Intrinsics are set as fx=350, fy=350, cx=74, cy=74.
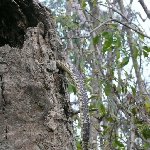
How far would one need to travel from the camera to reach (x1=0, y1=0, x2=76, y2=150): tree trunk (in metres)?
0.93

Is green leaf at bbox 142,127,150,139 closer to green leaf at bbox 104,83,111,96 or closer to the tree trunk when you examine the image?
green leaf at bbox 104,83,111,96

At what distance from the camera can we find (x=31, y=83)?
979 mm

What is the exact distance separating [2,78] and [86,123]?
0.92ft

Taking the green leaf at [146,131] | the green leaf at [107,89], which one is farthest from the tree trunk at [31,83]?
the green leaf at [146,131]

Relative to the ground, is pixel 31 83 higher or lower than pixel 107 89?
lower

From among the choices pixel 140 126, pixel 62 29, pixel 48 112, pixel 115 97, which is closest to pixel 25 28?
pixel 48 112

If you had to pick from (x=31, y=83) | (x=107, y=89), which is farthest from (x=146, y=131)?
(x=31, y=83)

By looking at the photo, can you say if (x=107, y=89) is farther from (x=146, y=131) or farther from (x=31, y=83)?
(x=31, y=83)

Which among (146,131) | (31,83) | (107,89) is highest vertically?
(107,89)

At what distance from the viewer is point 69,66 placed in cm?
111

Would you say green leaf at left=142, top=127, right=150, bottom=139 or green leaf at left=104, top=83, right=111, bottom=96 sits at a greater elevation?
green leaf at left=104, top=83, right=111, bottom=96

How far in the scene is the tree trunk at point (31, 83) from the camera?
0.93m

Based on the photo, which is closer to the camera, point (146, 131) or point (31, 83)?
point (31, 83)

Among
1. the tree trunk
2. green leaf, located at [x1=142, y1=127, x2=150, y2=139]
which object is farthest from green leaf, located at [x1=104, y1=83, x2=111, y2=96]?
the tree trunk
